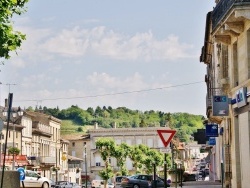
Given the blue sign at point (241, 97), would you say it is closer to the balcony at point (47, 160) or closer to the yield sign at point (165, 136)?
the yield sign at point (165, 136)

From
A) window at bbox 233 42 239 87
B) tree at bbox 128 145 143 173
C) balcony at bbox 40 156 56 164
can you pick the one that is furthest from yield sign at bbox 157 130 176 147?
tree at bbox 128 145 143 173

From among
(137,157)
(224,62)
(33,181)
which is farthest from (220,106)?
(137,157)

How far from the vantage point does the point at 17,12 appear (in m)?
21.6

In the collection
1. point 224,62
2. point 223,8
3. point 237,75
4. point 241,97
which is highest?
point 223,8

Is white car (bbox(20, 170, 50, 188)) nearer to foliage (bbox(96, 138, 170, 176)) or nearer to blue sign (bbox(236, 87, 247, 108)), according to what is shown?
blue sign (bbox(236, 87, 247, 108))

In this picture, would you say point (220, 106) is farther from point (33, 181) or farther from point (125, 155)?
point (125, 155)

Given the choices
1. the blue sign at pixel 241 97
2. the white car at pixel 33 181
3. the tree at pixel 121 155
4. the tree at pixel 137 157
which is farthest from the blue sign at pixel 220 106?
the tree at pixel 137 157

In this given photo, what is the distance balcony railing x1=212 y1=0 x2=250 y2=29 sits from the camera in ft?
72.1

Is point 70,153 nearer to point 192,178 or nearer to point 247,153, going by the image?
point 192,178

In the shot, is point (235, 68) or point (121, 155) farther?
point (121, 155)

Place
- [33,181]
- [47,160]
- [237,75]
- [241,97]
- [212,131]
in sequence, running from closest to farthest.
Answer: [241,97] → [237,75] → [212,131] → [33,181] → [47,160]

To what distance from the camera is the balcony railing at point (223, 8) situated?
22.0 m

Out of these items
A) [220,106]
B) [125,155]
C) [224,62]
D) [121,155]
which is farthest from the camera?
[125,155]

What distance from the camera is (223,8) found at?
82.0ft
